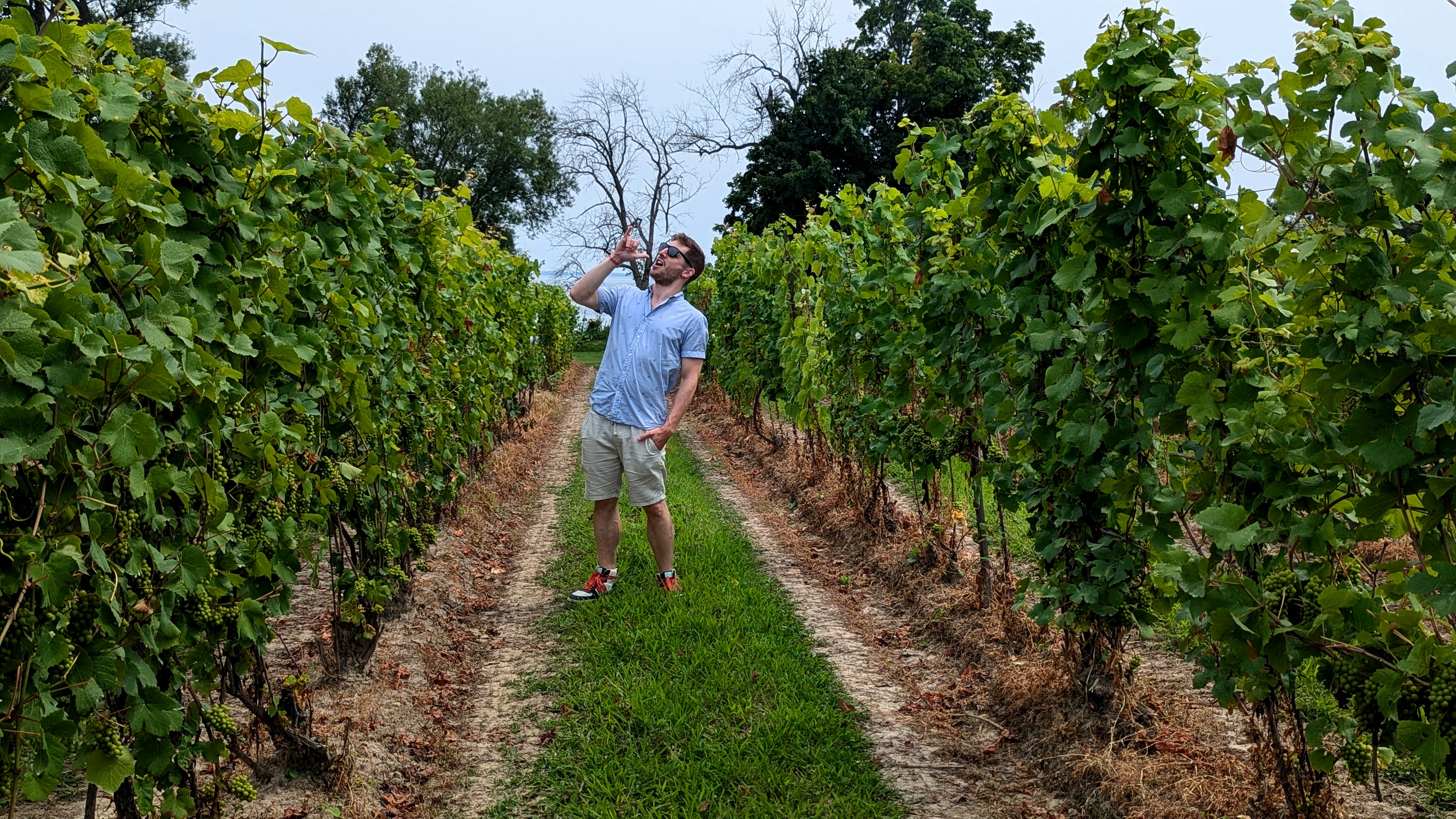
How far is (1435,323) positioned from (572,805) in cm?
271

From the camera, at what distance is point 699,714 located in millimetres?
3811

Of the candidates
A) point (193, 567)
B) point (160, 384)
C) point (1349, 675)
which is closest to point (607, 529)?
point (193, 567)

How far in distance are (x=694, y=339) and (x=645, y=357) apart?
0.28 metres

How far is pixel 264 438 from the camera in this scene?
8.67 ft

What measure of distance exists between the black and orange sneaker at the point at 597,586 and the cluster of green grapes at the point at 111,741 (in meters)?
3.29

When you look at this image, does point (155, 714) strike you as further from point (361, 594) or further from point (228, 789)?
point (361, 594)

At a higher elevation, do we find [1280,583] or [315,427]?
[315,427]

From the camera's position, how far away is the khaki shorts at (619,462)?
5.11 meters

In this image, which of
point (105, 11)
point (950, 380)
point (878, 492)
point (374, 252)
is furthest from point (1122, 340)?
point (878, 492)

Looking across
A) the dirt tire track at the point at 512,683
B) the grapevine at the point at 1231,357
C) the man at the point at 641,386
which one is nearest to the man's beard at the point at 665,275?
the man at the point at 641,386

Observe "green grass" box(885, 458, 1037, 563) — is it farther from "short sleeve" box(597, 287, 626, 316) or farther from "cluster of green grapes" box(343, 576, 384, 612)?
"cluster of green grapes" box(343, 576, 384, 612)

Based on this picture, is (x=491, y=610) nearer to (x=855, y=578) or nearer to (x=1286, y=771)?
(x=855, y=578)

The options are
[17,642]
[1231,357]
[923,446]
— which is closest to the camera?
[17,642]

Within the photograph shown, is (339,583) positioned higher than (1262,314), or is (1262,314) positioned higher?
(1262,314)
